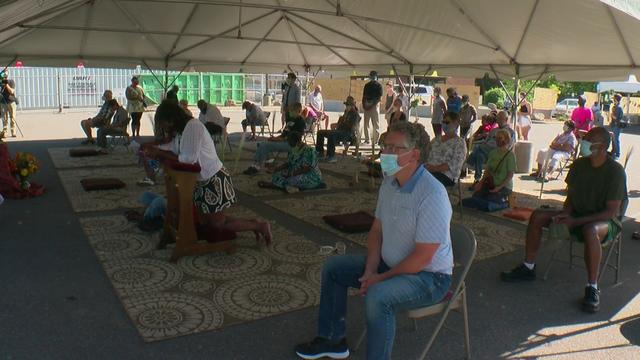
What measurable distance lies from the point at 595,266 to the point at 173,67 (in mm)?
11631

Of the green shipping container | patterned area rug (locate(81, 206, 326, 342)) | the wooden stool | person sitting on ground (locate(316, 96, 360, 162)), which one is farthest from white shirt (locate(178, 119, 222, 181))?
the green shipping container

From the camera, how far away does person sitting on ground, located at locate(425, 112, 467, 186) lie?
6.90 metres

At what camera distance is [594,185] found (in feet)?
14.9

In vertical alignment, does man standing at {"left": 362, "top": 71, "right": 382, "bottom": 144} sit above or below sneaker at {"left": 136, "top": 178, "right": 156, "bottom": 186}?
above

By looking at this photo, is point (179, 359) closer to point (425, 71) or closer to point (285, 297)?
point (285, 297)

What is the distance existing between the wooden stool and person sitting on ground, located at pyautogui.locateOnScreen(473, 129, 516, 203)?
4069 mm

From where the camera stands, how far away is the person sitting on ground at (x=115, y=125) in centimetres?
1230

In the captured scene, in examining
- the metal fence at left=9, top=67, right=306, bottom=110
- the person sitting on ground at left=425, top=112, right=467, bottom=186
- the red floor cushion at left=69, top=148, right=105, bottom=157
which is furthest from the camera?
the metal fence at left=9, top=67, right=306, bottom=110

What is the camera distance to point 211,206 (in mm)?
5141

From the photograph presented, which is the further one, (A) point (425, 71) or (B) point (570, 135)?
(A) point (425, 71)

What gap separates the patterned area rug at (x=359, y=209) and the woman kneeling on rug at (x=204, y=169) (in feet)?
5.07

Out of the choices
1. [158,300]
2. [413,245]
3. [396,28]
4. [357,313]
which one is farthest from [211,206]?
[396,28]

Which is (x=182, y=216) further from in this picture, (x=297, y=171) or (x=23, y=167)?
(x=23, y=167)

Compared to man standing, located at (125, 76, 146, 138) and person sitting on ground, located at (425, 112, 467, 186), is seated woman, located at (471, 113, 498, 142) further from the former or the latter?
man standing, located at (125, 76, 146, 138)
